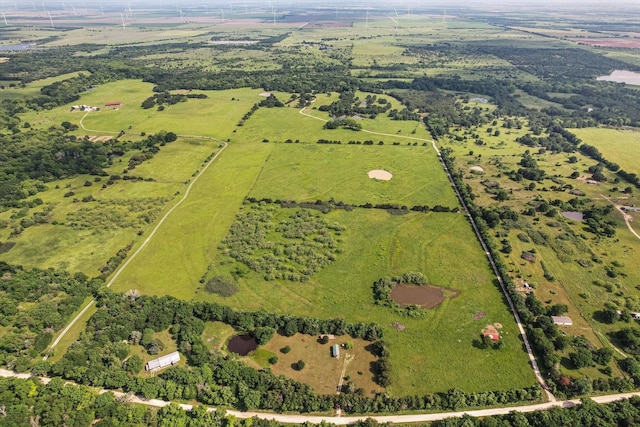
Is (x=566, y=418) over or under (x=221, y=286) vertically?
over

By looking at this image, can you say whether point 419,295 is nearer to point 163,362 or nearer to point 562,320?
point 562,320

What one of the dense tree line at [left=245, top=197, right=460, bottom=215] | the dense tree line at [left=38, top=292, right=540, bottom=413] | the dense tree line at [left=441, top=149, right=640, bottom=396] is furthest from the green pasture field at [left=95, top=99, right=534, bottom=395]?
the dense tree line at [left=38, top=292, right=540, bottom=413]

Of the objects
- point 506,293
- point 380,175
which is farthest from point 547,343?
point 380,175

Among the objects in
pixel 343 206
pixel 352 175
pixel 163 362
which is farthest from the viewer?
pixel 352 175

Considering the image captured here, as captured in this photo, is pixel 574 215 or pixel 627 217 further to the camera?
pixel 574 215

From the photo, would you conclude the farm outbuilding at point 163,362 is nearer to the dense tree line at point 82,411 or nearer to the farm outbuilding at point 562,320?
the dense tree line at point 82,411

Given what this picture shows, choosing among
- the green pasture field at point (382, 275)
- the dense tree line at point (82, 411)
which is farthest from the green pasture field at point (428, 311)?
the dense tree line at point (82, 411)

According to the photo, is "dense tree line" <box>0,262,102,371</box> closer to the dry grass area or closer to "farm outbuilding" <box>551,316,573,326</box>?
the dry grass area
